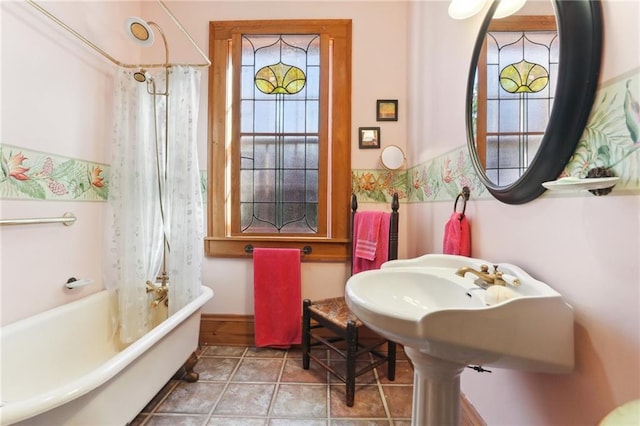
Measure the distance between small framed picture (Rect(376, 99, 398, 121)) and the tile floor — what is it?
1.73m

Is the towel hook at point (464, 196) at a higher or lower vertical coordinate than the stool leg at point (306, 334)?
higher

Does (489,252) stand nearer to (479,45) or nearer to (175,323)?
(479,45)

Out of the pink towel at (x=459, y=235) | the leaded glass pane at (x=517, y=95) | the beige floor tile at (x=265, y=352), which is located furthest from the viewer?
the beige floor tile at (x=265, y=352)

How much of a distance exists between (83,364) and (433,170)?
2221 millimetres

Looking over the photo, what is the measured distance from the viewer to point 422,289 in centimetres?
105

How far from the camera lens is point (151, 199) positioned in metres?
→ 1.72

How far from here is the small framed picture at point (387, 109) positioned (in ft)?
6.61

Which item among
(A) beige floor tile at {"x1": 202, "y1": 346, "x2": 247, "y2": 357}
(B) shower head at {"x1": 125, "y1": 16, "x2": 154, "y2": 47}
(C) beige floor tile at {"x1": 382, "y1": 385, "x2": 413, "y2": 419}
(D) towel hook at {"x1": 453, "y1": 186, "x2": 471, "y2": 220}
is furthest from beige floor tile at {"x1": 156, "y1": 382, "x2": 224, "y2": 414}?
(B) shower head at {"x1": 125, "y1": 16, "x2": 154, "y2": 47}

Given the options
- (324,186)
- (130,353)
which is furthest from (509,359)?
(324,186)

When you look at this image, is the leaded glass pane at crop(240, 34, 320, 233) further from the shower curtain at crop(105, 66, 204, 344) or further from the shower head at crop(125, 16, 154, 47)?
the shower head at crop(125, 16, 154, 47)

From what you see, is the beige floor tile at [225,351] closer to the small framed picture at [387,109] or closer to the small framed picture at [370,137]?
the small framed picture at [370,137]

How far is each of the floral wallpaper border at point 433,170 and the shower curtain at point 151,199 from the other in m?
0.21

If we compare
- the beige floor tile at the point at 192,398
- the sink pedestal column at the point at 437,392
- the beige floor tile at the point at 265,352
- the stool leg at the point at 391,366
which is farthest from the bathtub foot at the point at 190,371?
the sink pedestal column at the point at 437,392

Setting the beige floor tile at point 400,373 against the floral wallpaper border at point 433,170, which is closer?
the floral wallpaper border at point 433,170
